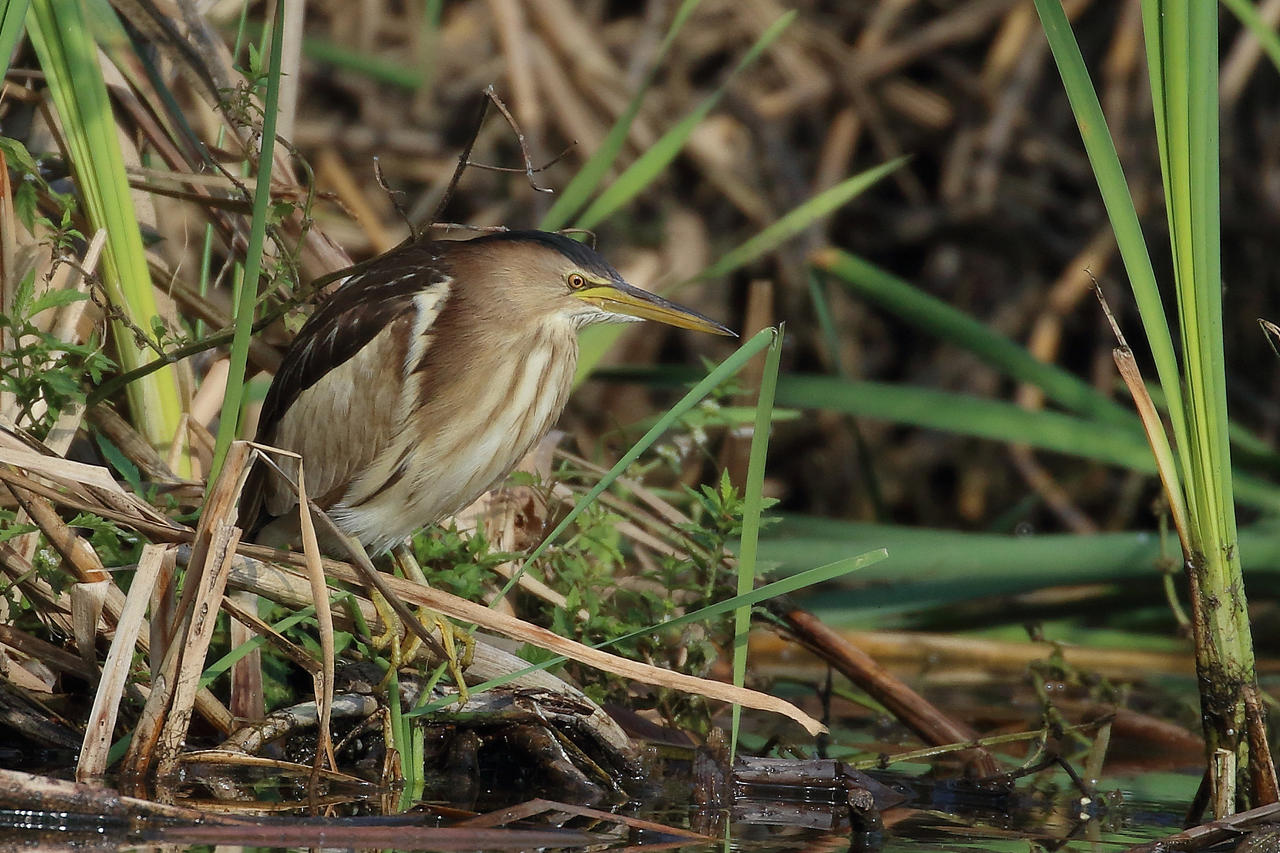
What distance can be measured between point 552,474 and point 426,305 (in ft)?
1.41

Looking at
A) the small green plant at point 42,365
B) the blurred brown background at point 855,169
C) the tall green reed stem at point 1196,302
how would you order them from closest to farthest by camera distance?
the tall green reed stem at point 1196,302 < the small green plant at point 42,365 < the blurred brown background at point 855,169

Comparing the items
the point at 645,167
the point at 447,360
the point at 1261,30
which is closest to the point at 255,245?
the point at 447,360

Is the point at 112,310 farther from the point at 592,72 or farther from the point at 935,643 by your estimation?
the point at 592,72

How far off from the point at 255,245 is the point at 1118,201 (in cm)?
101

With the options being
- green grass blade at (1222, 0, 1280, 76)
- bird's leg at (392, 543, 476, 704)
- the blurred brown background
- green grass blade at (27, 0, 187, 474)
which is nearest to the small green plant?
green grass blade at (27, 0, 187, 474)

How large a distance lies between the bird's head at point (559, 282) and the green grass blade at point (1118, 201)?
648 millimetres

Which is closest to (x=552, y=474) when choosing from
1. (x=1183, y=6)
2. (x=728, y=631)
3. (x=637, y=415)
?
(x=728, y=631)

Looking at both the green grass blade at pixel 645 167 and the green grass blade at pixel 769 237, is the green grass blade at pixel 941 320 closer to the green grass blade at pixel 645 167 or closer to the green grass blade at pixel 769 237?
the green grass blade at pixel 769 237

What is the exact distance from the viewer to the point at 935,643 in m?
3.44

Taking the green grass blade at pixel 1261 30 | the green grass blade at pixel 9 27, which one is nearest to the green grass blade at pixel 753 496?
the green grass blade at pixel 9 27

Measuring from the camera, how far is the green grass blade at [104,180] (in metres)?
2.38

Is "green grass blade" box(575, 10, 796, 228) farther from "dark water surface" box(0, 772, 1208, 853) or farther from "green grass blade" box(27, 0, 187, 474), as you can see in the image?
"dark water surface" box(0, 772, 1208, 853)

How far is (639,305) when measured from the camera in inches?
92.5

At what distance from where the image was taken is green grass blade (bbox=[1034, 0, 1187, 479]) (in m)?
1.89
